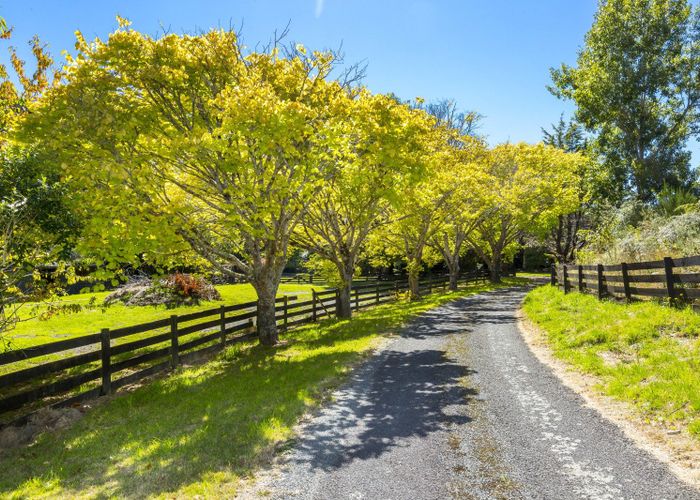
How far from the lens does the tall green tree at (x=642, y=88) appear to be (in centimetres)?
2688

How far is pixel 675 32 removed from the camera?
88.3 feet

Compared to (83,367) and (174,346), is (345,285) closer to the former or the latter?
(174,346)

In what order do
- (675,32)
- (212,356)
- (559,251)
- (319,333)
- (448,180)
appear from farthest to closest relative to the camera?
(559,251)
(675,32)
(448,180)
(319,333)
(212,356)

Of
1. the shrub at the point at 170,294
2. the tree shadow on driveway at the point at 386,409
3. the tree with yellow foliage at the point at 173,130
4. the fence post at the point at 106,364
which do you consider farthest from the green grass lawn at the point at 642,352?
the shrub at the point at 170,294

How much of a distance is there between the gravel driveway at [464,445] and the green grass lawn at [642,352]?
0.83 meters

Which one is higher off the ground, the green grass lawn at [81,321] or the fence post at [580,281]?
the fence post at [580,281]

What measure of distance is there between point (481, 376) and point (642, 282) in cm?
592

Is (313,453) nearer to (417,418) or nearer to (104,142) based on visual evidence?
(417,418)

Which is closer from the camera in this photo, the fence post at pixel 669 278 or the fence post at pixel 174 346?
the fence post at pixel 669 278

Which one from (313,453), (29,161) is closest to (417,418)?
(313,453)

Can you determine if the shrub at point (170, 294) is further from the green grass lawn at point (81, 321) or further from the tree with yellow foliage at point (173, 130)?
the tree with yellow foliage at point (173, 130)

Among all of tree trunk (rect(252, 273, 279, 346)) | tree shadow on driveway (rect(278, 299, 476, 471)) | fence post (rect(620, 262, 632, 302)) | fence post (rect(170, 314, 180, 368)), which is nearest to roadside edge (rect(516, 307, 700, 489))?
tree shadow on driveway (rect(278, 299, 476, 471))

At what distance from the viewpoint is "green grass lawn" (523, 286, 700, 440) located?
6609 millimetres

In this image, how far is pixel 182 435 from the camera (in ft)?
22.4
